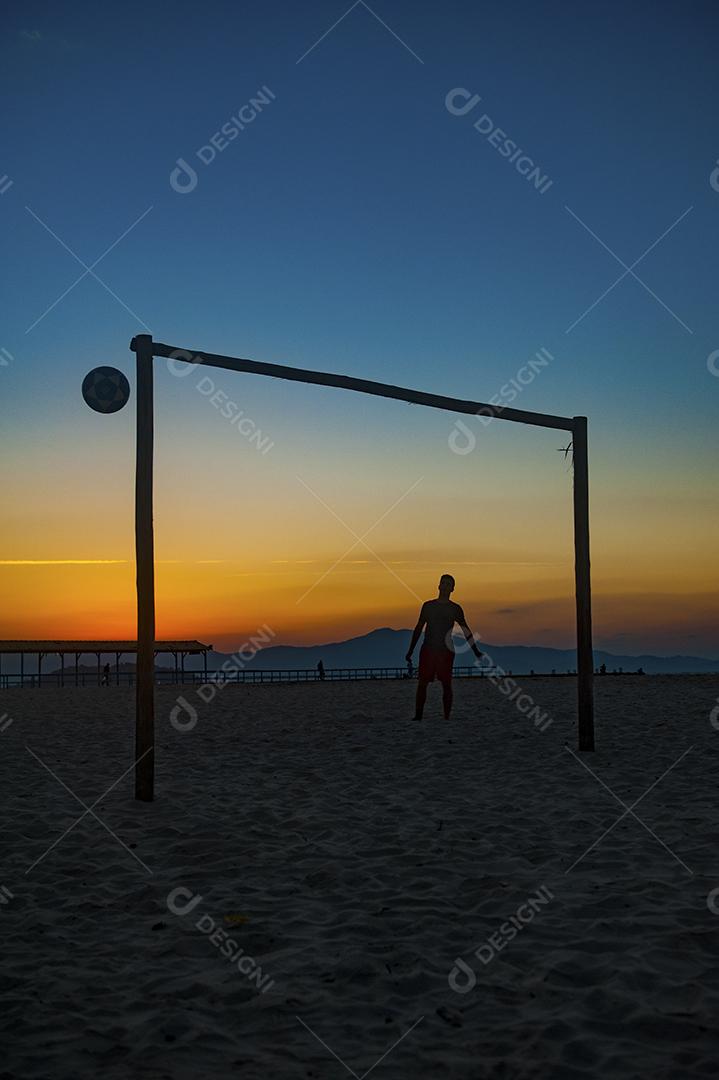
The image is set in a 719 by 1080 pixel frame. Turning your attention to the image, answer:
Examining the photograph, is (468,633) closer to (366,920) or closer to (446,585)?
(446,585)

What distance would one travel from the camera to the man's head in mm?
12883

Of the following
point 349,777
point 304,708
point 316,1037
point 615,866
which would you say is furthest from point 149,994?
point 304,708

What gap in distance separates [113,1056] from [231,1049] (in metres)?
0.42

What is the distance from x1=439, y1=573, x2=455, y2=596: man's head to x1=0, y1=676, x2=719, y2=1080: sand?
3703 millimetres

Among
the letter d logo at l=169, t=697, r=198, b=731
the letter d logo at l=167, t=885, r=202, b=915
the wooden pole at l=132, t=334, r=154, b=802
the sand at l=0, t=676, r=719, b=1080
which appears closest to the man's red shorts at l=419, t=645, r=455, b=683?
the sand at l=0, t=676, r=719, b=1080

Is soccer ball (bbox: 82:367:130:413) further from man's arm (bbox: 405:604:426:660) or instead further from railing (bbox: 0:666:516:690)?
railing (bbox: 0:666:516:690)

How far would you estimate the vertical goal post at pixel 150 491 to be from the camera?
7957 millimetres

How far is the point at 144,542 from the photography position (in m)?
8.04

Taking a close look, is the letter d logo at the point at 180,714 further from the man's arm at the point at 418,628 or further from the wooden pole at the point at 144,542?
the wooden pole at the point at 144,542

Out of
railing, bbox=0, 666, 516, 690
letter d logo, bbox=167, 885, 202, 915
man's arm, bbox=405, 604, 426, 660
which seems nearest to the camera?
letter d logo, bbox=167, 885, 202, 915

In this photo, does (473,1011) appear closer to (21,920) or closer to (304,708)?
(21,920)

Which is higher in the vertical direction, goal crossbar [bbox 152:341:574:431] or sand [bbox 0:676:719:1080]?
goal crossbar [bbox 152:341:574:431]

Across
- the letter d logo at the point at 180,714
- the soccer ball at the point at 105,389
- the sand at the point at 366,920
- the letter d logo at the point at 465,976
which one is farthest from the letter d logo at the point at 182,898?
the letter d logo at the point at 180,714

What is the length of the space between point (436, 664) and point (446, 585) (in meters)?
1.14
